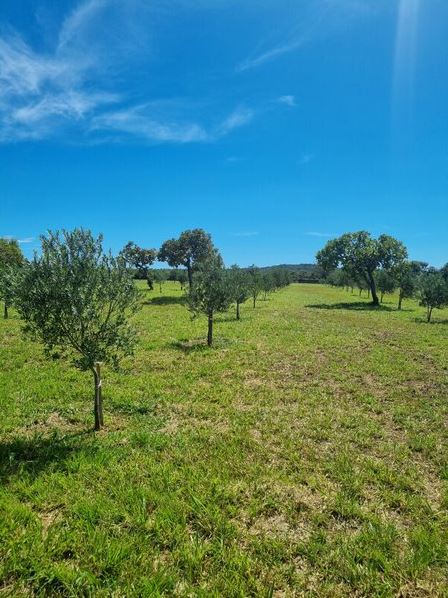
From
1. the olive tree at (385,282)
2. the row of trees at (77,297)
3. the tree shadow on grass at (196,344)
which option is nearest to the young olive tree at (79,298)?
the row of trees at (77,297)

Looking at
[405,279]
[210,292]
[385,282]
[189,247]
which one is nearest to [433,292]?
[405,279]

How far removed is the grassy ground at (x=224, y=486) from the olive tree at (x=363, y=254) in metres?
46.6

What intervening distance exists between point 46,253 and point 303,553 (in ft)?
28.3

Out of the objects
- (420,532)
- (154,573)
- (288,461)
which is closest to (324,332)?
(288,461)

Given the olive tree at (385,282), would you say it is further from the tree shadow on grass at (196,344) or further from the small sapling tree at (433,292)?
the tree shadow on grass at (196,344)

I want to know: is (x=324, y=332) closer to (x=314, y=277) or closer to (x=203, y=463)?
(x=203, y=463)

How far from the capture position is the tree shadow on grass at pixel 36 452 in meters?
8.19

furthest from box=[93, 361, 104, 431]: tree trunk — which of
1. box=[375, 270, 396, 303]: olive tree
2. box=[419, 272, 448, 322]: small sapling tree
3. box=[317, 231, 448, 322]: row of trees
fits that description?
box=[375, 270, 396, 303]: olive tree

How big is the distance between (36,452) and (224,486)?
4998mm

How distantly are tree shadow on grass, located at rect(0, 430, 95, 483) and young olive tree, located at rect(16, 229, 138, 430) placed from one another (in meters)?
2.09

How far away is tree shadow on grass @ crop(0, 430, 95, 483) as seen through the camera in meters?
8.19

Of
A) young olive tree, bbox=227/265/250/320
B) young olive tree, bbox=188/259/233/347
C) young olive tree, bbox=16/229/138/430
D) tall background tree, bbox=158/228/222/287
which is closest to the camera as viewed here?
young olive tree, bbox=16/229/138/430

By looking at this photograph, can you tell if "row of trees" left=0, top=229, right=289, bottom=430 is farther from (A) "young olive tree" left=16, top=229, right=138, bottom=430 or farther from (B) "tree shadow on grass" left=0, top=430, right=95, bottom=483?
(B) "tree shadow on grass" left=0, top=430, right=95, bottom=483

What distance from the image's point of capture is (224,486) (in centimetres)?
780
